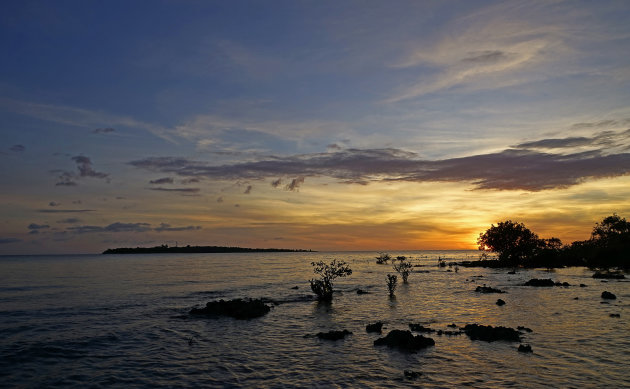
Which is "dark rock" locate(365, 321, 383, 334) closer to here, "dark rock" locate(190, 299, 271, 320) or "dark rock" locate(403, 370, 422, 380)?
"dark rock" locate(403, 370, 422, 380)

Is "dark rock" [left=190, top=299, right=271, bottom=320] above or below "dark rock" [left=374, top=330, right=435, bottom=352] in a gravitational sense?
below

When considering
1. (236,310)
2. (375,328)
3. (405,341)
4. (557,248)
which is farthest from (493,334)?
(557,248)

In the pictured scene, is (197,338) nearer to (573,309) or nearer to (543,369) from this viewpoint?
(543,369)

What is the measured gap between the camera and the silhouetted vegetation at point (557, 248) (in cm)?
8656

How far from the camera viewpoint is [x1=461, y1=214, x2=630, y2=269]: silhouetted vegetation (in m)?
86.6

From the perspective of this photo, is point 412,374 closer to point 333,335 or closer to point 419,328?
point 333,335

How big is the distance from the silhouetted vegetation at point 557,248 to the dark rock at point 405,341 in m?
84.4

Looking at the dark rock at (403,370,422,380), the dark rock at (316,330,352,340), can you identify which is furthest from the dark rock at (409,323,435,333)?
the dark rock at (403,370,422,380)

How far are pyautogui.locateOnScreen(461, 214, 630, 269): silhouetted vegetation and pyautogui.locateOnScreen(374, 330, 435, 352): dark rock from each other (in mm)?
84432

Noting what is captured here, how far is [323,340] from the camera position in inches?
1054

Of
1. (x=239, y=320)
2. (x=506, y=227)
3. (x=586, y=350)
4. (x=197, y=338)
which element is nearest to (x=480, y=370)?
(x=586, y=350)

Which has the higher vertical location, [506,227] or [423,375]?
[506,227]

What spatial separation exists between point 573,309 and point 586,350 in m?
15.8

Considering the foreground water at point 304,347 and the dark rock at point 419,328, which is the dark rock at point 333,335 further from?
the dark rock at point 419,328
